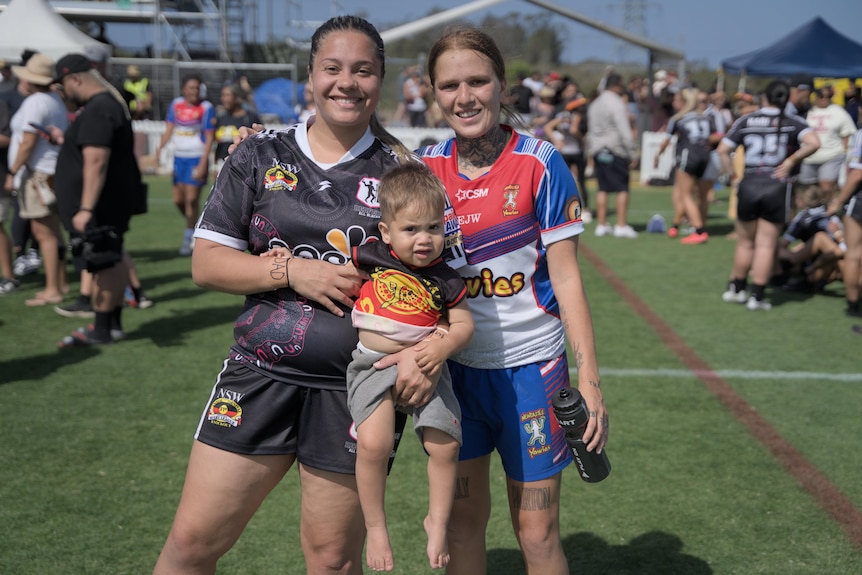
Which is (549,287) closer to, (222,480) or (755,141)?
(222,480)

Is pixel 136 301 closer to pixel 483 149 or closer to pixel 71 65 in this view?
pixel 71 65

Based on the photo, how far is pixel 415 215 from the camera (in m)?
2.42

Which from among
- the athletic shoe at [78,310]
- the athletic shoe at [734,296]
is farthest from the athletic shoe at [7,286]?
the athletic shoe at [734,296]

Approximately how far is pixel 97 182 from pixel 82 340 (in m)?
1.34

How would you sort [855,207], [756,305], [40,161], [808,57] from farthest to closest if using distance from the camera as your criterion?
[808,57] < [756,305] < [40,161] < [855,207]

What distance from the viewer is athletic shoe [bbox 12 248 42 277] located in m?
9.52

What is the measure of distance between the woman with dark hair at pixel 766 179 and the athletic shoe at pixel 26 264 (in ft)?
25.4

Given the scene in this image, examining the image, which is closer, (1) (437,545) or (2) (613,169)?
(1) (437,545)

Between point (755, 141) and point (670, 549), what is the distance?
5.89 meters

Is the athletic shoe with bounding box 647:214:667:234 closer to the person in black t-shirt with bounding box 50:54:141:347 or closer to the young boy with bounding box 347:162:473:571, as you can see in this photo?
the person in black t-shirt with bounding box 50:54:141:347

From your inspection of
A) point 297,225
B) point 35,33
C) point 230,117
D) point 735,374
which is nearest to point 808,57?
point 230,117

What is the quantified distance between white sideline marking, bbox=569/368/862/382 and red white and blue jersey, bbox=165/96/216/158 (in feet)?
A: 21.6

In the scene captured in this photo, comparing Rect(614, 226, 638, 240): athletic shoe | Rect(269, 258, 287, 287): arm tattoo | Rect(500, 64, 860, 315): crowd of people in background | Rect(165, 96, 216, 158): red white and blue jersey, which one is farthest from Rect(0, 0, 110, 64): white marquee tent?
Rect(269, 258, 287, 287): arm tattoo

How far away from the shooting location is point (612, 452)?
16.3 feet
